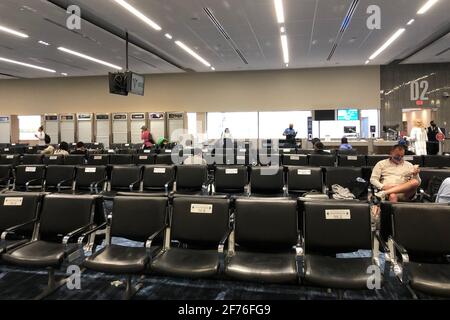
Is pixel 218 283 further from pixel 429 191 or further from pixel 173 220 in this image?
pixel 429 191

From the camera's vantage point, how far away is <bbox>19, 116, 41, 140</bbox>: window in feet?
46.1

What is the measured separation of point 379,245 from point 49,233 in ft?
8.98

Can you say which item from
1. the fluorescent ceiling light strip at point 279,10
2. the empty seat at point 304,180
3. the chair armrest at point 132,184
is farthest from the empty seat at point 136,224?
the fluorescent ceiling light strip at point 279,10

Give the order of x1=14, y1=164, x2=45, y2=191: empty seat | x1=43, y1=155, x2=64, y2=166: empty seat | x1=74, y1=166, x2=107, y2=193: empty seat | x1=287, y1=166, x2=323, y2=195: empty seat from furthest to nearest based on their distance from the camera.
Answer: x1=43, y1=155, x2=64, y2=166: empty seat, x1=14, y1=164, x2=45, y2=191: empty seat, x1=74, y1=166, x2=107, y2=193: empty seat, x1=287, y1=166, x2=323, y2=195: empty seat

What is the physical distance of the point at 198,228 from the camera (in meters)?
2.67

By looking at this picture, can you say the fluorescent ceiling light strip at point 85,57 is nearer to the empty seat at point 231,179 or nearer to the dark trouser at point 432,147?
the empty seat at point 231,179

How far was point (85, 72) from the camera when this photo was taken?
39.8ft

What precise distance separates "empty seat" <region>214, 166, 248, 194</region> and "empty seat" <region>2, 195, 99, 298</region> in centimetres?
189

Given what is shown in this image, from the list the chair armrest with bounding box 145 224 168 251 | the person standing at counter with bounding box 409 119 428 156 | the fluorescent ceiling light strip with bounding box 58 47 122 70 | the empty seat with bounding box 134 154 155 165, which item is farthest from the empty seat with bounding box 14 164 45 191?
the person standing at counter with bounding box 409 119 428 156

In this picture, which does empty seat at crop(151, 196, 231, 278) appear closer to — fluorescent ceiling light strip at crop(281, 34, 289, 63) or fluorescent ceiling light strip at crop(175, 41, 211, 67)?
fluorescent ceiling light strip at crop(281, 34, 289, 63)

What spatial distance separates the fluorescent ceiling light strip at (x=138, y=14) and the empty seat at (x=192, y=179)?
3298 millimetres
